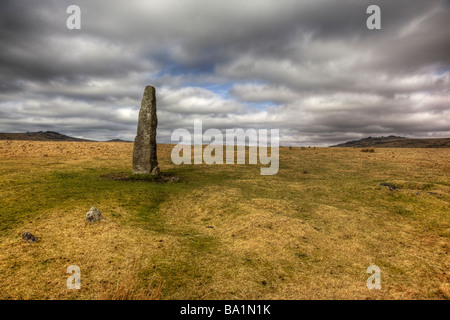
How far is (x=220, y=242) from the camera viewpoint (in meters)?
8.45

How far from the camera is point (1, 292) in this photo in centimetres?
530

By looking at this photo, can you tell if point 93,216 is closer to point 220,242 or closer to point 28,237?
point 28,237

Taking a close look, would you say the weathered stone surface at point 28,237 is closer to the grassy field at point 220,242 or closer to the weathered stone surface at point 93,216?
the grassy field at point 220,242

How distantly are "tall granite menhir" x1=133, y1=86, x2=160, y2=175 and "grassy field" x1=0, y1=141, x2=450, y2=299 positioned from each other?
4376 millimetres

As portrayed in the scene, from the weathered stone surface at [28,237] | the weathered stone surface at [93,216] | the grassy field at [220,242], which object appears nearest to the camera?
the grassy field at [220,242]

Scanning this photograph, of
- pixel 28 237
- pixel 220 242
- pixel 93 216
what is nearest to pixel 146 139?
pixel 93 216

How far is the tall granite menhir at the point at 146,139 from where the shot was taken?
62.5 ft

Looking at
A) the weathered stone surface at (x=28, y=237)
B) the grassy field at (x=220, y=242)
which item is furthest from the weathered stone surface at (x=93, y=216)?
the weathered stone surface at (x=28, y=237)

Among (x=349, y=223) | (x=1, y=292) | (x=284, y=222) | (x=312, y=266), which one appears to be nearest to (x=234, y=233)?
(x=284, y=222)

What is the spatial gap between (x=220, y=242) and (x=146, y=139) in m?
13.2

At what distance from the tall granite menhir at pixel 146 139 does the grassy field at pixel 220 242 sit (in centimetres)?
438

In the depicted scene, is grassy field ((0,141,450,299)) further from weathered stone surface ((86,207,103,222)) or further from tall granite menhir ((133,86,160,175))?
tall granite menhir ((133,86,160,175))

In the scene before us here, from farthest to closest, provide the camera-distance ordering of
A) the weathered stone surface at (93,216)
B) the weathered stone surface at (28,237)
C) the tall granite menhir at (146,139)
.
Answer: the tall granite menhir at (146,139), the weathered stone surface at (93,216), the weathered stone surface at (28,237)

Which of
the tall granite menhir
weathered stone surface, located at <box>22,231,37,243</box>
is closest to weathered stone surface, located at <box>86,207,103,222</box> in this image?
weathered stone surface, located at <box>22,231,37,243</box>
